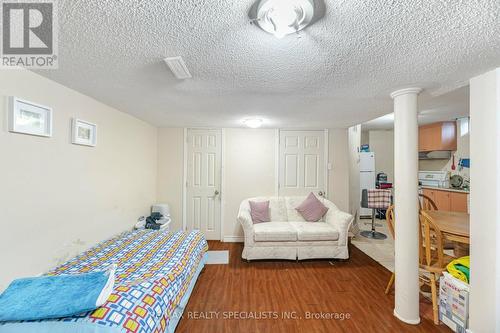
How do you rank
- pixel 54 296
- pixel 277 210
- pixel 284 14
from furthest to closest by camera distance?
pixel 277 210 → pixel 54 296 → pixel 284 14

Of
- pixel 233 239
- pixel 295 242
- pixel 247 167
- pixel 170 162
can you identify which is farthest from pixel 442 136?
pixel 170 162

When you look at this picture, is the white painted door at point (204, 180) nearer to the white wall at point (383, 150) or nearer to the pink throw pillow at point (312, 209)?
the pink throw pillow at point (312, 209)

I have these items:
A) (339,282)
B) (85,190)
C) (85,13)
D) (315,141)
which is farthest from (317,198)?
(85,13)

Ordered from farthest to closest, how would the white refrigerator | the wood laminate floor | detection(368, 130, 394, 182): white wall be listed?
detection(368, 130, 394, 182): white wall → the white refrigerator → the wood laminate floor

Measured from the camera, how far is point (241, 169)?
4.20 metres

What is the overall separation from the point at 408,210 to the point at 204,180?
3.27 m

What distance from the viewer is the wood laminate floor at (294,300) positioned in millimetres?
1933

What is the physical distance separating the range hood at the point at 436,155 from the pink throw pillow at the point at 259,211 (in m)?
4.05

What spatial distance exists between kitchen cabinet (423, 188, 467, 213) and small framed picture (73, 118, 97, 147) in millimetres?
6030

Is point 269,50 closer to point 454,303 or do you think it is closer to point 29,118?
point 29,118

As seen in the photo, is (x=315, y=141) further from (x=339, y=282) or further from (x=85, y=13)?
(x=85, y=13)

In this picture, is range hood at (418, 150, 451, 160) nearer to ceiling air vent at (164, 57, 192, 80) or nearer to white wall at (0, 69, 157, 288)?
ceiling air vent at (164, 57, 192, 80)

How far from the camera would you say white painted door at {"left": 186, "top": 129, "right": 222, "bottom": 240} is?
4.19 metres

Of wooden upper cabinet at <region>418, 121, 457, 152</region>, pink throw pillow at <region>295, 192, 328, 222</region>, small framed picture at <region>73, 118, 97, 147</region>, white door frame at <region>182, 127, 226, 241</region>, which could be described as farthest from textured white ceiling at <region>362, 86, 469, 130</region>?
small framed picture at <region>73, 118, 97, 147</region>
